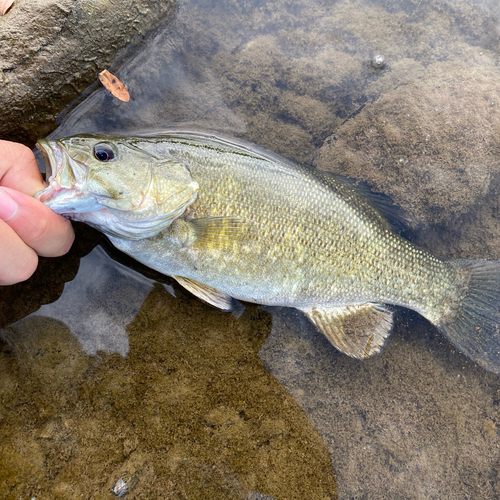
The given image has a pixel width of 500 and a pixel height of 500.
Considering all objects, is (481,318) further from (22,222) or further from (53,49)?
(53,49)

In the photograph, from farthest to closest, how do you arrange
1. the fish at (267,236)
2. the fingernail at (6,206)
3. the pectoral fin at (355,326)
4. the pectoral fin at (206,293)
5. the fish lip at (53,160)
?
the pectoral fin at (355,326), the pectoral fin at (206,293), the fish at (267,236), the fish lip at (53,160), the fingernail at (6,206)

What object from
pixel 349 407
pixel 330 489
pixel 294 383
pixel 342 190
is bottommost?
pixel 330 489

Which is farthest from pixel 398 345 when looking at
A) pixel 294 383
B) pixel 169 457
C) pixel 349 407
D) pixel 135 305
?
pixel 135 305

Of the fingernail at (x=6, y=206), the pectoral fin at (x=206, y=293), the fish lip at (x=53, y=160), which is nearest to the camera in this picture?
the fingernail at (x=6, y=206)

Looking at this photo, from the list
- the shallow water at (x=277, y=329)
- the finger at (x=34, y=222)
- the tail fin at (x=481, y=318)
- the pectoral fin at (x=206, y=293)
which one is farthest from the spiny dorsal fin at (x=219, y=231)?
the tail fin at (x=481, y=318)

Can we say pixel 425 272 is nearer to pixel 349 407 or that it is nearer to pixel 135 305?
pixel 349 407

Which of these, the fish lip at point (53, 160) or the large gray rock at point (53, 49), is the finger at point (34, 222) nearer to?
the fish lip at point (53, 160)
